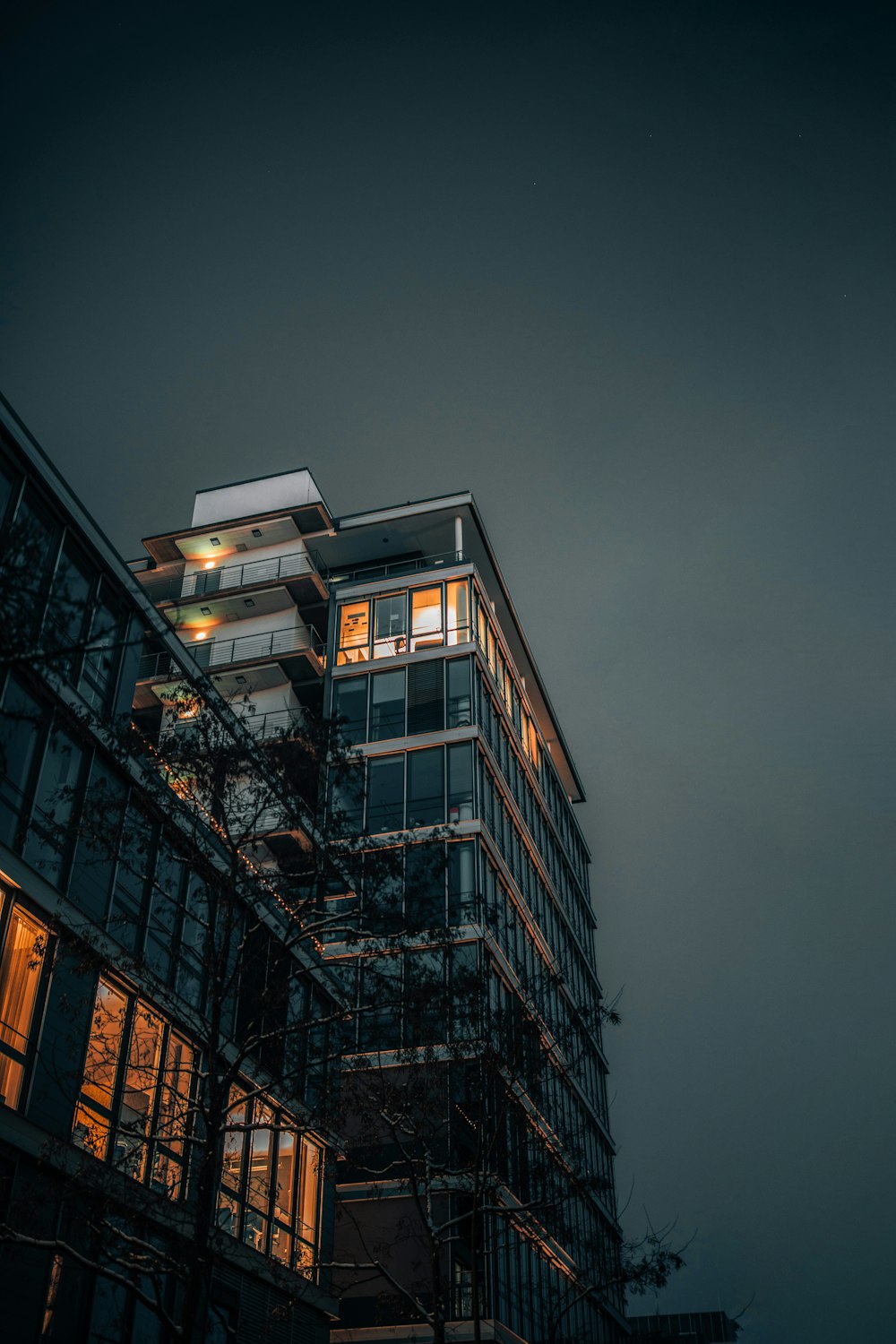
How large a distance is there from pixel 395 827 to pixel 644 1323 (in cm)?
5848

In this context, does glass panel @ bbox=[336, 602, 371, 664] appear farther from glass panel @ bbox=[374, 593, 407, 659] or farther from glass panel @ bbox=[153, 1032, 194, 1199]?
glass panel @ bbox=[153, 1032, 194, 1199]

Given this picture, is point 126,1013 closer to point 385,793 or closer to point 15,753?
point 15,753

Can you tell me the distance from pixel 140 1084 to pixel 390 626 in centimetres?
2974

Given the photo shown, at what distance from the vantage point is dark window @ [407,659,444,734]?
4494 cm

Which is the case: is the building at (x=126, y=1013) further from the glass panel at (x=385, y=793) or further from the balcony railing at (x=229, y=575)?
the balcony railing at (x=229, y=575)

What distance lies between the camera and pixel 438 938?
22766 millimetres

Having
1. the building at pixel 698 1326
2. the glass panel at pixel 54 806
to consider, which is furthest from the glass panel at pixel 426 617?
the building at pixel 698 1326

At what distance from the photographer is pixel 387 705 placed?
152 ft

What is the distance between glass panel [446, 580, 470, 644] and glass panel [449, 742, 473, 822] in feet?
17.0

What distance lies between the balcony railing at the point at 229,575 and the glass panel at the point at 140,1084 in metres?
30.5

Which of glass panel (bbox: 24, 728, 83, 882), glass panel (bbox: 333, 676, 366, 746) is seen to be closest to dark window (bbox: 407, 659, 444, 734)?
glass panel (bbox: 333, 676, 366, 746)

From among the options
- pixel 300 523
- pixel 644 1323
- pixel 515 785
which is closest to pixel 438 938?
pixel 515 785

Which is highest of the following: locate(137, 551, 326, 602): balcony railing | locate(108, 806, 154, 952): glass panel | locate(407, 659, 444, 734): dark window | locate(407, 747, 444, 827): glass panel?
locate(137, 551, 326, 602): balcony railing

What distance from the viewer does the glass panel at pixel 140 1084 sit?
19500 mm
